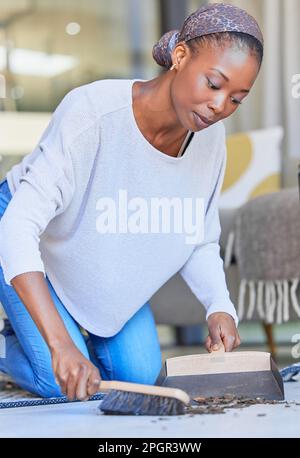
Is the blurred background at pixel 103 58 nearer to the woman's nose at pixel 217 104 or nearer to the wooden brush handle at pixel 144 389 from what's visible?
the woman's nose at pixel 217 104

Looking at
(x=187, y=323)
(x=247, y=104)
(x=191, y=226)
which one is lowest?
(x=187, y=323)

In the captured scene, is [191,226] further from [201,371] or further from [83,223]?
[201,371]

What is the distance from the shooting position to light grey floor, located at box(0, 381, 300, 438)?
1.03 metres

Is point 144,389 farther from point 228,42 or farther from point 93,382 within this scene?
point 228,42

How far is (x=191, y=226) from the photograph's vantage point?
152 cm

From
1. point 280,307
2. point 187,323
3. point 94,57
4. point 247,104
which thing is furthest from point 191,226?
point 94,57

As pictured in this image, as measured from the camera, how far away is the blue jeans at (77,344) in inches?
61.8

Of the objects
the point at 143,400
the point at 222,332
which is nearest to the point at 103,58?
the point at 222,332

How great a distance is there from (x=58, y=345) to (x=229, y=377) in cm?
32

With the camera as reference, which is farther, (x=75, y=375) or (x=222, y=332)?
(x=222, y=332)

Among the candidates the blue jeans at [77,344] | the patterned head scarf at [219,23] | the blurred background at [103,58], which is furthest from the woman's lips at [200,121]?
the blurred background at [103,58]

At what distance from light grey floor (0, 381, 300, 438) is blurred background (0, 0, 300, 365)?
7.04ft

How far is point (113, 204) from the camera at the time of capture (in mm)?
1432
